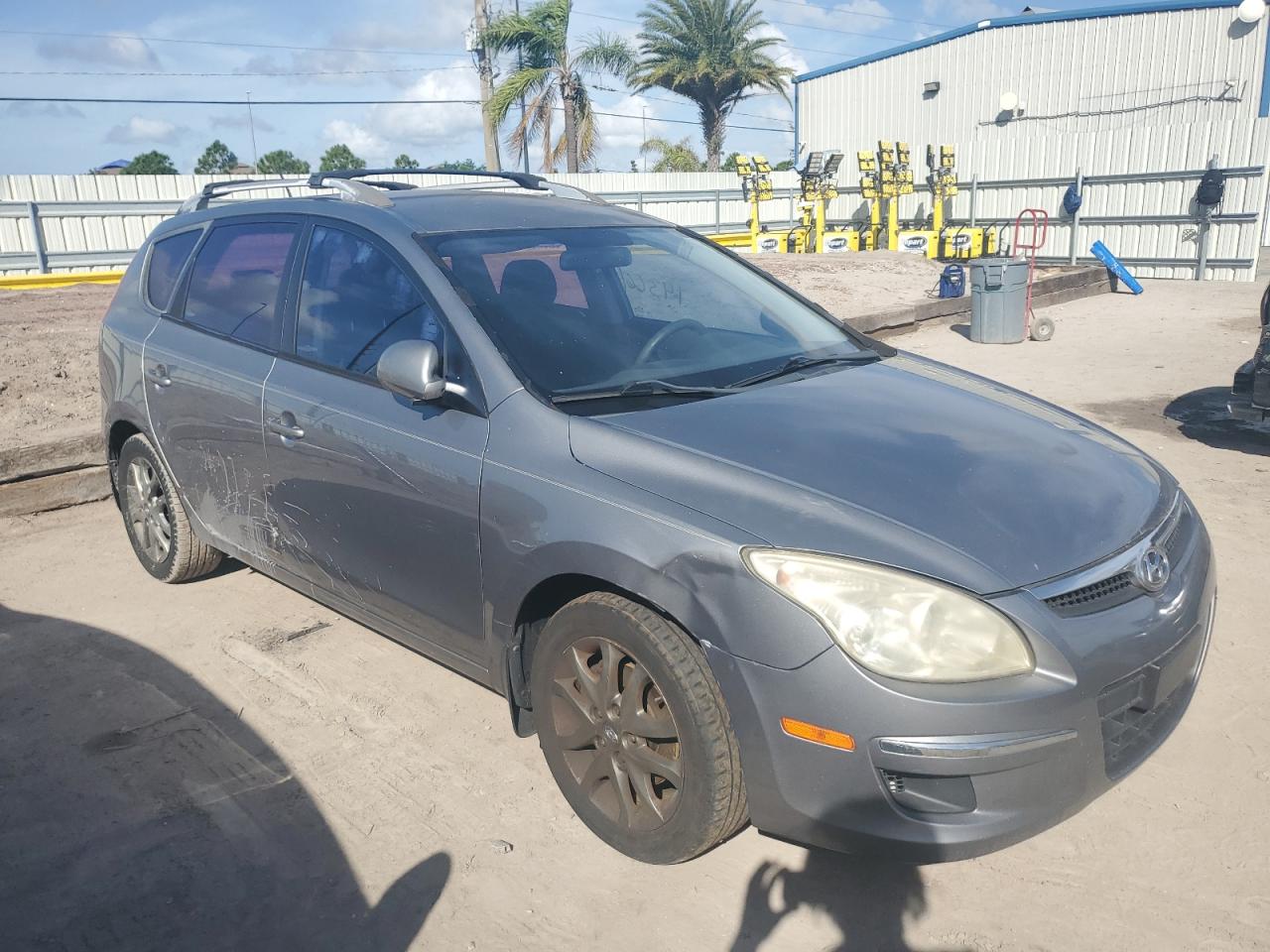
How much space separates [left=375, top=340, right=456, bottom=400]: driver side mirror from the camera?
9.80 feet

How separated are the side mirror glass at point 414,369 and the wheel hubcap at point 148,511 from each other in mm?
2183

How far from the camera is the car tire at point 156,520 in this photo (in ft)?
15.2

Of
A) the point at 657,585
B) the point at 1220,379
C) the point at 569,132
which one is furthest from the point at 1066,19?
the point at 657,585

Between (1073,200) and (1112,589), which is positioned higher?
(1073,200)

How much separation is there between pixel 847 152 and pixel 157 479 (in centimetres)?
2906

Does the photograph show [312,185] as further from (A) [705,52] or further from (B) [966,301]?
(A) [705,52]

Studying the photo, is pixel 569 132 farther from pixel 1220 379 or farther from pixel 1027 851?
pixel 1027 851

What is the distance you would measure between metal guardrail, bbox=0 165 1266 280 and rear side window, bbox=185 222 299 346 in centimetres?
993

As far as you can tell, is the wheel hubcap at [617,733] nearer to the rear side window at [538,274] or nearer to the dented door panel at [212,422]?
the rear side window at [538,274]

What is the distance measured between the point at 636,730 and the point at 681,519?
60 cm

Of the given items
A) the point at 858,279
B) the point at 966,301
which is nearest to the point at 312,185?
the point at 966,301

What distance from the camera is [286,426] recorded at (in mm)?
3635

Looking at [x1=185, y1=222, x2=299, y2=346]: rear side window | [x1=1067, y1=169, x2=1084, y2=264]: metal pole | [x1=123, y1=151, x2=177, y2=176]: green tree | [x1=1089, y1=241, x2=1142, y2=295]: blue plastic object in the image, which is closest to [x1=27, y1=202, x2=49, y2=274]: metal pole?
[x1=185, y1=222, x2=299, y2=346]: rear side window

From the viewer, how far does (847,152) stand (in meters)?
30.7
